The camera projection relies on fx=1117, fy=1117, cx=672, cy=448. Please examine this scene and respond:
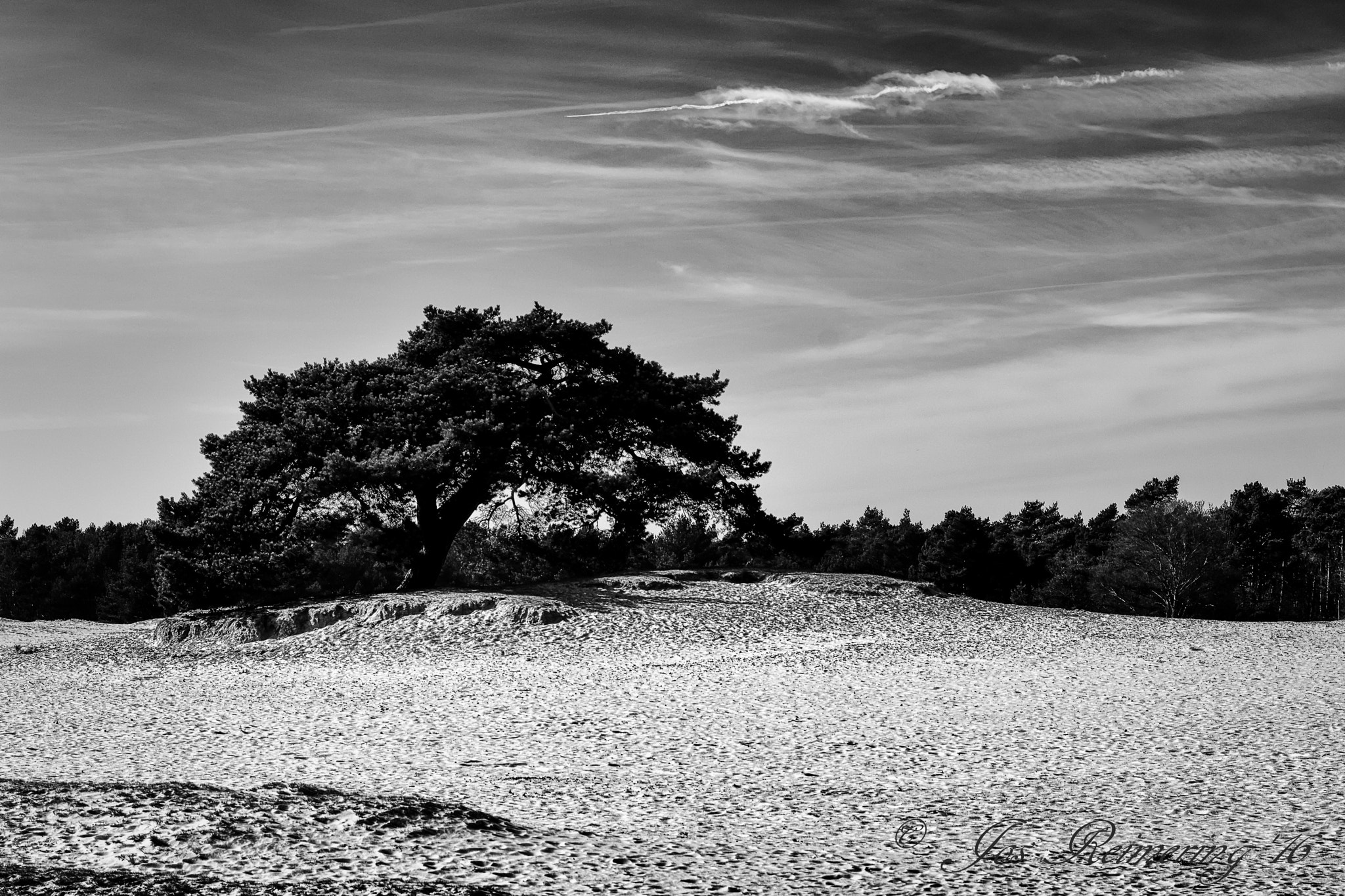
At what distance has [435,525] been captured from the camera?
27000 mm

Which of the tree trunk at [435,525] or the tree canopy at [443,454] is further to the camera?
the tree trunk at [435,525]

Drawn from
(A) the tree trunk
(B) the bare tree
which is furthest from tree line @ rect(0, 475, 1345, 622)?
(A) the tree trunk

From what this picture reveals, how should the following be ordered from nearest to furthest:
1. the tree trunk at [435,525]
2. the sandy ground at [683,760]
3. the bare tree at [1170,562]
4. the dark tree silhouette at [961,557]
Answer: the sandy ground at [683,760] < the tree trunk at [435,525] < the bare tree at [1170,562] < the dark tree silhouette at [961,557]

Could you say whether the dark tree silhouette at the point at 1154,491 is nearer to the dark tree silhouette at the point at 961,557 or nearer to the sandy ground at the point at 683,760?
the dark tree silhouette at the point at 961,557

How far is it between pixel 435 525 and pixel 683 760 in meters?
17.7

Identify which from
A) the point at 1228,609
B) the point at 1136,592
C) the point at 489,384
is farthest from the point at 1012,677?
the point at 1228,609

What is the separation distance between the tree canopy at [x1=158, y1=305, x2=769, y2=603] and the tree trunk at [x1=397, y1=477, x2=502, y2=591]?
41mm

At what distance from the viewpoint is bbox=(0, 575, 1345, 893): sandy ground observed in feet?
21.4

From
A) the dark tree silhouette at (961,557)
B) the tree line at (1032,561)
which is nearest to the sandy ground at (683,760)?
the tree line at (1032,561)

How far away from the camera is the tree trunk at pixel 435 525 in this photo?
26594mm

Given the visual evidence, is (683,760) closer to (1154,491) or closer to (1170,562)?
(1170,562)

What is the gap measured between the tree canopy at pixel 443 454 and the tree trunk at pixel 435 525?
41mm

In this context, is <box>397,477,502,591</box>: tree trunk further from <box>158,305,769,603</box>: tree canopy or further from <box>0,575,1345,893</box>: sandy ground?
<box>0,575,1345,893</box>: sandy ground

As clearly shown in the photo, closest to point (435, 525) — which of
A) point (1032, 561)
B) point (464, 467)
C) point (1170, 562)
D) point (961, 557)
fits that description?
point (464, 467)
